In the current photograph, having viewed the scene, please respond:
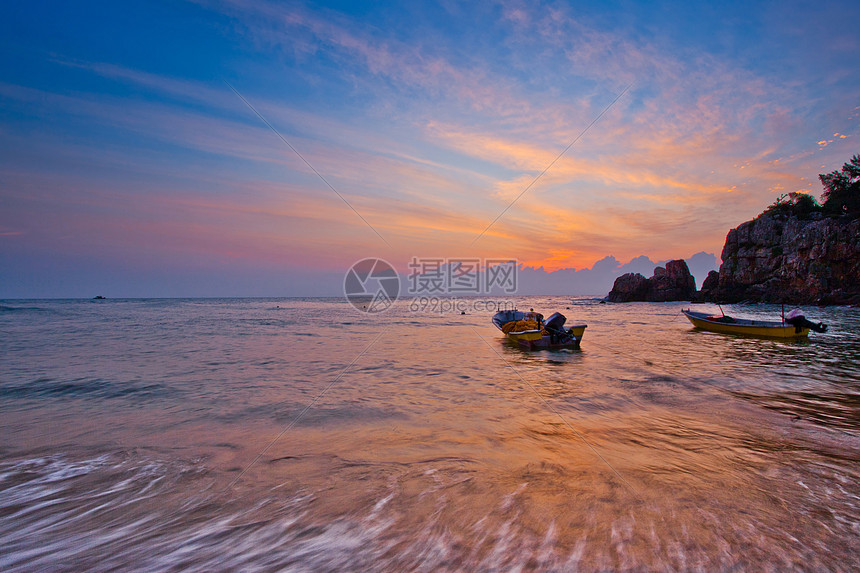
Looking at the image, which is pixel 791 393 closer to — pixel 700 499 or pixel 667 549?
pixel 700 499

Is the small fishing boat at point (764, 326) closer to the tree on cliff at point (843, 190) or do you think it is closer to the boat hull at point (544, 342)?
the boat hull at point (544, 342)

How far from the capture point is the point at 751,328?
22250mm

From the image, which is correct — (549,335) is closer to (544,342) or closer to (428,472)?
(544,342)

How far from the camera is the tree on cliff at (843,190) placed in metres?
55.8

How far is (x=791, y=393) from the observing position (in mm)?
9414

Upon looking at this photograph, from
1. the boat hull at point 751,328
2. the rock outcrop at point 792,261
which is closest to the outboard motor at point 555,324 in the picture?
the boat hull at point 751,328

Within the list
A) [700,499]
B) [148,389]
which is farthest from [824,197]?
[148,389]

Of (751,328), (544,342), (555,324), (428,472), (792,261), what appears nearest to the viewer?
(428,472)

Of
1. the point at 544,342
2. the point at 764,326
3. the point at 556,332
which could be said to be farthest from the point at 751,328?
the point at 544,342

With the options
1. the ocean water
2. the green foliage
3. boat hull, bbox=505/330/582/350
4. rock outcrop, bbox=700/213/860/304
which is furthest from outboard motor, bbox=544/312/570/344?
the green foliage

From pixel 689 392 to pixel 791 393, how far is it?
247 cm

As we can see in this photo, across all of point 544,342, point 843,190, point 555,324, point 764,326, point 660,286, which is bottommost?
point 544,342

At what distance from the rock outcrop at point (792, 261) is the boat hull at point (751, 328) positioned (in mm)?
36662

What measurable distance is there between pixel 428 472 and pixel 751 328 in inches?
1045
